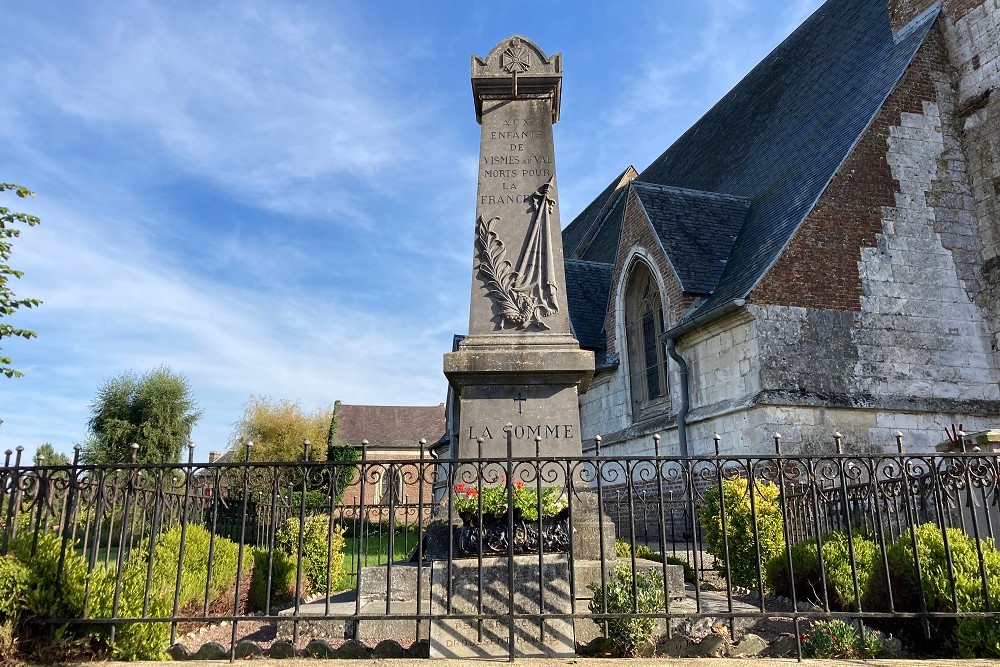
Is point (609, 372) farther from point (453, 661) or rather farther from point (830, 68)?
point (453, 661)

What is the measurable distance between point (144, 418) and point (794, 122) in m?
27.7

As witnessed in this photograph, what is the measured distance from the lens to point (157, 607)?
4887 millimetres

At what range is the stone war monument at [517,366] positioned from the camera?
4.82m

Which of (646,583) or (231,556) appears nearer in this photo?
(646,583)

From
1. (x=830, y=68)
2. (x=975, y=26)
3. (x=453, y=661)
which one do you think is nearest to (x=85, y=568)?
(x=453, y=661)

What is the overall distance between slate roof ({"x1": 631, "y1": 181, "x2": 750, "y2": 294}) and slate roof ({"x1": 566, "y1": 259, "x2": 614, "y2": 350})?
3232 millimetres

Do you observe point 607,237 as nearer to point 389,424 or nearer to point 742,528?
point 742,528

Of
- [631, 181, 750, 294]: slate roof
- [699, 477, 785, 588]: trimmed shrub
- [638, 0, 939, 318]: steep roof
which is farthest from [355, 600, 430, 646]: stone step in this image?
[631, 181, 750, 294]: slate roof

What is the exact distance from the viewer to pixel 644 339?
15.9 meters

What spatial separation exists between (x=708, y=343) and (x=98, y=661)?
10.6m

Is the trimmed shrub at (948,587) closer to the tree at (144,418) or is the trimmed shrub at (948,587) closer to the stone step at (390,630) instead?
the stone step at (390,630)

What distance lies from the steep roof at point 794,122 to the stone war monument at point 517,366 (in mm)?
5579

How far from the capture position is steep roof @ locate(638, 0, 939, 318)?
492 inches

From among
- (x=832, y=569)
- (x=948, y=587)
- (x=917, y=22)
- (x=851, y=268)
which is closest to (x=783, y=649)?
(x=948, y=587)
